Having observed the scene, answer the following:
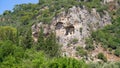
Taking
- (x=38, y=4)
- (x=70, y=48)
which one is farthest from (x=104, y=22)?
(x=38, y=4)

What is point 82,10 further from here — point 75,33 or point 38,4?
point 38,4

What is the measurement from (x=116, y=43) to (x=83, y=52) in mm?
12336

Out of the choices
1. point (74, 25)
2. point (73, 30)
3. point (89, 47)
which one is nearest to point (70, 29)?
point (73, 30)

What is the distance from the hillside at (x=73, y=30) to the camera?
10006 centimetres

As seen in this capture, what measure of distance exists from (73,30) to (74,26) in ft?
3.91

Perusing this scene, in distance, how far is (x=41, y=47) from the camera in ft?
316

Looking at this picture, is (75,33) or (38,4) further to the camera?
(38,4)

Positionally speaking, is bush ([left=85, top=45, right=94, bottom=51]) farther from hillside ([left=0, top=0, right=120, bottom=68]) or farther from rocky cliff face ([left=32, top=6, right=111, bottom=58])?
rocky cliff face ([left=32, top=6, right=111, bottom=58])

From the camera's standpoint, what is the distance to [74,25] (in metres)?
118

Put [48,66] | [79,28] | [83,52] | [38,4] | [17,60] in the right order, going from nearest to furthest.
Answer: [48,66], [17,60], [83,52], [79,28], [38,4]

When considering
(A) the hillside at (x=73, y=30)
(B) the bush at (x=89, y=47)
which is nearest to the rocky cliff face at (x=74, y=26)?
(A) the hillside at (x=73, y=30)

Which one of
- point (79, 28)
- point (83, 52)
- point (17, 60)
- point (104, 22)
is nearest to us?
point (17, 60)

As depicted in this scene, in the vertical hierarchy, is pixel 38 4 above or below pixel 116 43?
above

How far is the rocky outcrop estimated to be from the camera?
114688 mm
